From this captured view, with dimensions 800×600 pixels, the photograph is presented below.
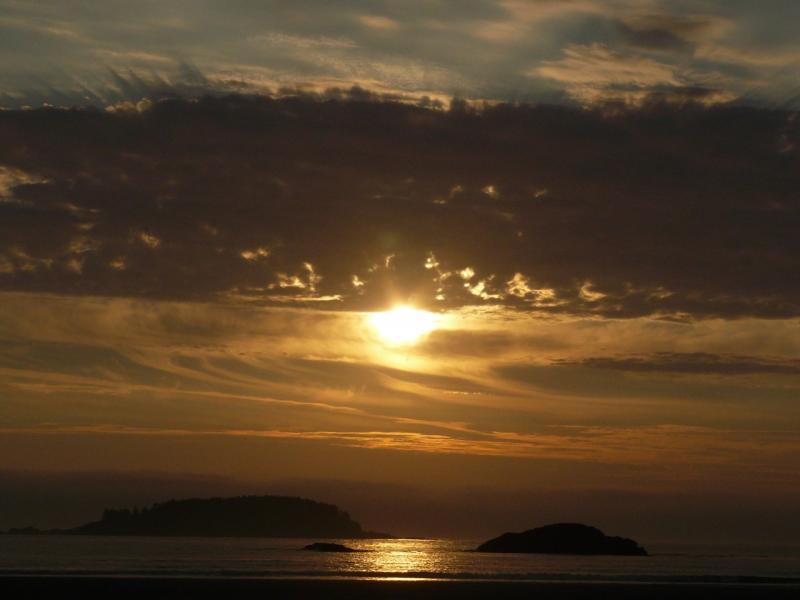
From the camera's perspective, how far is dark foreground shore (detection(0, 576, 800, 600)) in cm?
6066

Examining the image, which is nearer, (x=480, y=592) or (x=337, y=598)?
(x=337, y=598)

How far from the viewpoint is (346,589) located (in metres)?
66.2

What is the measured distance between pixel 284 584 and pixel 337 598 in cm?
1112

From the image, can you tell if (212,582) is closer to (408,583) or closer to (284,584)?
(284,584)

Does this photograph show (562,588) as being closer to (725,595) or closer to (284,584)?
(725,595)

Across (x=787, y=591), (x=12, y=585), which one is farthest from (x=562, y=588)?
(x=12, y=585)

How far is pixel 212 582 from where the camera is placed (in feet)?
230

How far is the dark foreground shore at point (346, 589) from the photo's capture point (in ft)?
199

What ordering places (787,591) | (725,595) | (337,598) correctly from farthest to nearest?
(787,591) → (725,595) → (337,598)

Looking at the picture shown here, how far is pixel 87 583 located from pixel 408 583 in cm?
2270

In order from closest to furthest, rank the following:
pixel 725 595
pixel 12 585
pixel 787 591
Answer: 1. pixel 12 585
2. pixel 725 595
3. pixel 787 591

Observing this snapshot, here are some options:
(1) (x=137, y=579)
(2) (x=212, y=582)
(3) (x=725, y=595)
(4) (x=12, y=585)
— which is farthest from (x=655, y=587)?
(4) (x=12, y=585)

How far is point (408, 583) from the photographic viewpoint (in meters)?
74.2

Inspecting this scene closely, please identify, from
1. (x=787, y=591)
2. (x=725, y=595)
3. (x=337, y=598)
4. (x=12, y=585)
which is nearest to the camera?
(x=337, y=598)
